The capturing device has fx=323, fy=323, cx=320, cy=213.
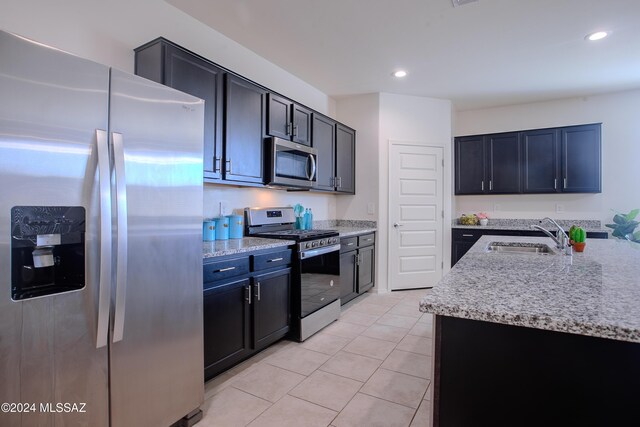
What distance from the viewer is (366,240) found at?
4129 mm

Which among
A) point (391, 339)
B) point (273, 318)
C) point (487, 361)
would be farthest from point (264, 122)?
point (487, 361)

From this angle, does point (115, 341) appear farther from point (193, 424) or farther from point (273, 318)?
point (273, 318)

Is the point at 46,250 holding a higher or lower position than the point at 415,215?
lower

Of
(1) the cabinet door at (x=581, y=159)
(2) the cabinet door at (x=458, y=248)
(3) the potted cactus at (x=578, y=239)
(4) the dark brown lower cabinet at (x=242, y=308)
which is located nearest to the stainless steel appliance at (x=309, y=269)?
(4) the dark brown lower cabinet at (x=242, y=308)

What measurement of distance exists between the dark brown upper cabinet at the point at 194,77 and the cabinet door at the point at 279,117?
57cm

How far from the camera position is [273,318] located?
2549 mm

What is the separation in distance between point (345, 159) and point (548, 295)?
3370 millimetres

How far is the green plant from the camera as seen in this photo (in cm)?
395

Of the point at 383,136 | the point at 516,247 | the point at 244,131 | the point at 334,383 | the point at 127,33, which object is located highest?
the point at 127,33

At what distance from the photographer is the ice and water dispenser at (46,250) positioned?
1134mm

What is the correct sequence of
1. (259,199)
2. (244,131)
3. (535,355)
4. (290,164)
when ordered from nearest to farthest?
(535,355) < (244,131) < (290,164) < (259,199)

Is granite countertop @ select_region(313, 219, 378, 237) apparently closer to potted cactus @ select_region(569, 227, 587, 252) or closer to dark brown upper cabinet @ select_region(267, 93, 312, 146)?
dark brown upper cabinet @ select_region(267, 93, 312, 146)

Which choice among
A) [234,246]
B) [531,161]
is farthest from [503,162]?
[234,246]

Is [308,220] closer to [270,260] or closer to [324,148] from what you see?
[324,148]
